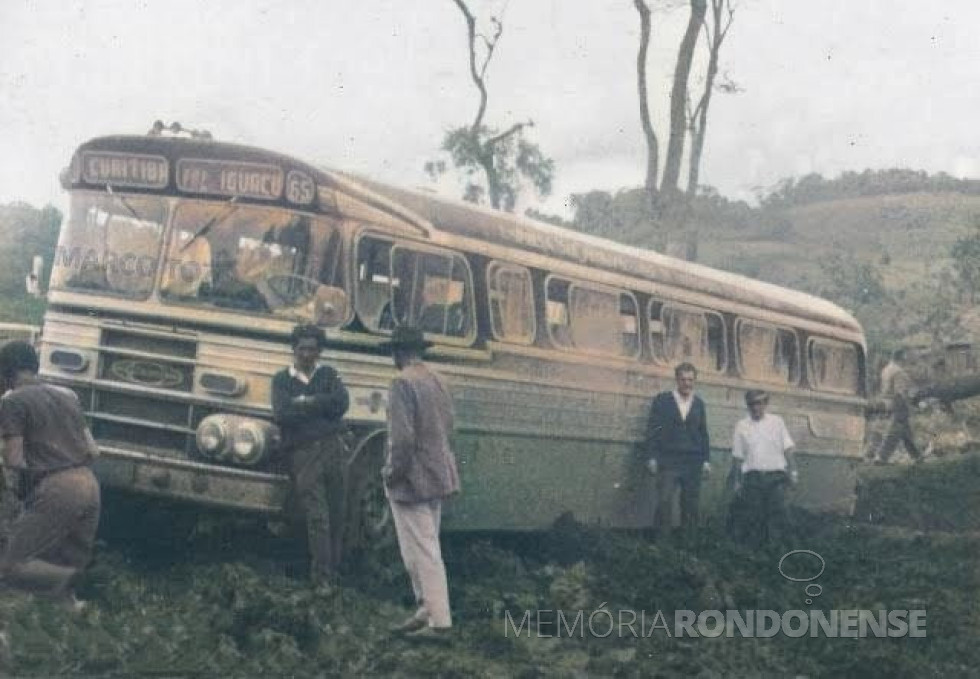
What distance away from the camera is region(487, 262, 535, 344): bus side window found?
11.9 m

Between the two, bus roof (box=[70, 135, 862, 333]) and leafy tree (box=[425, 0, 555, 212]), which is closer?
bus roof (box=[70, 135, 862, 333])

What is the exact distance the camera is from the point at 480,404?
1163 cm

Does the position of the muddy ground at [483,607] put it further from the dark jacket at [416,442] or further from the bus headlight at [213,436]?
the dark jacket at [416,442]

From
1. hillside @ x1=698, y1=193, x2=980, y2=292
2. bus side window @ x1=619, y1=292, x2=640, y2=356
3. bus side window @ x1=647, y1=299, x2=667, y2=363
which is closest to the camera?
bus side window @ x1=619, y1=292, x2=640, y2=356

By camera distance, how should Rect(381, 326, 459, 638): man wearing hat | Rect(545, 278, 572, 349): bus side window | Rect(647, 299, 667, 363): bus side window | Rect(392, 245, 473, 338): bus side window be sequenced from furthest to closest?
Rect(647, 299, 667, 363): bus side window < Rect(545, 278, 572, 349): bus side window < Rect(392, 245, 473, 338): bus side window < Rect(381, 326, 459, 638): man wearing hat

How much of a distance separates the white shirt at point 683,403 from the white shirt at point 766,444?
70 cm

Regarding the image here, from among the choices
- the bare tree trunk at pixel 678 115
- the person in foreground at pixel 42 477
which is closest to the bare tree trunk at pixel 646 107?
the bare tree trunk at pixel 678 115

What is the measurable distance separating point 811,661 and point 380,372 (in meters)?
3.45

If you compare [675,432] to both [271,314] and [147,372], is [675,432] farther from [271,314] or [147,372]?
[147,372]

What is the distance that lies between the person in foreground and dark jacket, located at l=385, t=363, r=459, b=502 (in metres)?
1.73

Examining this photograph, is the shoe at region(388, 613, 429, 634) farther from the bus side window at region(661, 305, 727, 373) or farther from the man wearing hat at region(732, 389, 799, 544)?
the bus side window at region(661, 305, 727, 373)

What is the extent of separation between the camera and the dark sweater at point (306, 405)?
32.2 ft

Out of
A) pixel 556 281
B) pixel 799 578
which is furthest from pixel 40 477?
pixel 799 578

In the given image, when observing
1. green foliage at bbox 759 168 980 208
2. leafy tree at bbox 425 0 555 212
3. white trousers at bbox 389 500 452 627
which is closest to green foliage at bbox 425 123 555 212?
leafy tree at bbox 425 0 555 212
